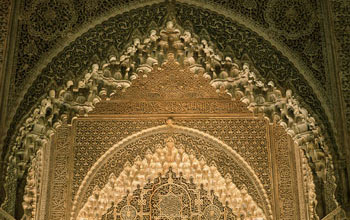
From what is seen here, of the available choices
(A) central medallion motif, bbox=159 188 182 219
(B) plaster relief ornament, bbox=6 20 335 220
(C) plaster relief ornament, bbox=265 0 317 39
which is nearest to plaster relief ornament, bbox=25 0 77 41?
(B) plaster relief ornament, bbox=6 20 335 220

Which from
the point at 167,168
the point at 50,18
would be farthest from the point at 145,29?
the point at 167,168

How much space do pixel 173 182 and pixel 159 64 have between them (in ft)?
12.7

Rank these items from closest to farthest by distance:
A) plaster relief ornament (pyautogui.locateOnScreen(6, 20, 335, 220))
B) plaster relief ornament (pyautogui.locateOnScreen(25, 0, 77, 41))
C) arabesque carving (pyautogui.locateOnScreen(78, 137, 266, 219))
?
plaster relief ornament (pyautogui.locateOnScreen(6, 20, 335, 220)), plaster relief ornament (pyautogui.locateOnScreen(25, 0, 77, 41)), arabesque carving (pyautogui.locateOnScreen(78, 137, 266, 219))

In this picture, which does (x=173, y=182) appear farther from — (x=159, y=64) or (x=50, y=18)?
(x=50, y=18)

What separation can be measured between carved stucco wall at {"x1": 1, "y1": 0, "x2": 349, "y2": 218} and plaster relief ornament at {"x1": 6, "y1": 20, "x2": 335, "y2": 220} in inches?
4.1

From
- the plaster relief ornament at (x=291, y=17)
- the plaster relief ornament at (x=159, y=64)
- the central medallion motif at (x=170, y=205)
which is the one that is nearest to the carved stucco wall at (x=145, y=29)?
the plaster relief ornament at (x=291, y=17)

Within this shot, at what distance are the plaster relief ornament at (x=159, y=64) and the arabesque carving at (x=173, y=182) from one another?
129 inches

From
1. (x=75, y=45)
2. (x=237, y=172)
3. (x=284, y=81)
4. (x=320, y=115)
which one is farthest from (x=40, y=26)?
(x=237, y=172)

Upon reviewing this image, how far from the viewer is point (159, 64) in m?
6.34

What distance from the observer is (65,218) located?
354 inches

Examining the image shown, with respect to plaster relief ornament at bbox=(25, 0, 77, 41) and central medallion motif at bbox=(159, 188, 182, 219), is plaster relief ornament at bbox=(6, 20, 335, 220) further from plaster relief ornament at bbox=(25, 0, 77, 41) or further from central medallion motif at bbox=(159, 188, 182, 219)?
central medallion motif at bbox=(159, 188, 182, 219)

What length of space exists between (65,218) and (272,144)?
326 cm

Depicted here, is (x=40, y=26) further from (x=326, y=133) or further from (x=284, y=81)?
(x=326, y=133)

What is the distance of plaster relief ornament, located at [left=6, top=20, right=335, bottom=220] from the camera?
5812mm
